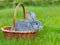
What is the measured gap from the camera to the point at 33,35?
185 inches

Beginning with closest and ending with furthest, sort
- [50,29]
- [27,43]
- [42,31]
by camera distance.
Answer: [27,43] < [42,31] < [50,29]

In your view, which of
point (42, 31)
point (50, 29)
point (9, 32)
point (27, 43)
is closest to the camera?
point (27, 43)

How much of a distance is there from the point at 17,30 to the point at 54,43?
29.2 inches

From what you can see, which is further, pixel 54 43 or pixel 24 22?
pixel 24 22

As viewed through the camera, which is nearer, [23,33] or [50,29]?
[23,33]

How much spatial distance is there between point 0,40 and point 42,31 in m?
0.97

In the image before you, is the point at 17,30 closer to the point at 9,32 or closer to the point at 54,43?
the point at 9,32

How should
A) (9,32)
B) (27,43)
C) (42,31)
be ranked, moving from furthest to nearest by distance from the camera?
(42,31)
(9,32)
(27,43)

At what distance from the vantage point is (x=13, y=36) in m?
4.59

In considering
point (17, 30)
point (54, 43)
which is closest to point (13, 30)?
point (17, 30)

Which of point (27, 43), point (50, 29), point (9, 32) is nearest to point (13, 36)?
point (9, 32)

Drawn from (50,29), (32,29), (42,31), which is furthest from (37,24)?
(50,29)

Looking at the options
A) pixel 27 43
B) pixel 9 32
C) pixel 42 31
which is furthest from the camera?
pixel 42 31

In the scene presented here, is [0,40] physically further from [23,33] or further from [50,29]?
[50,29]
